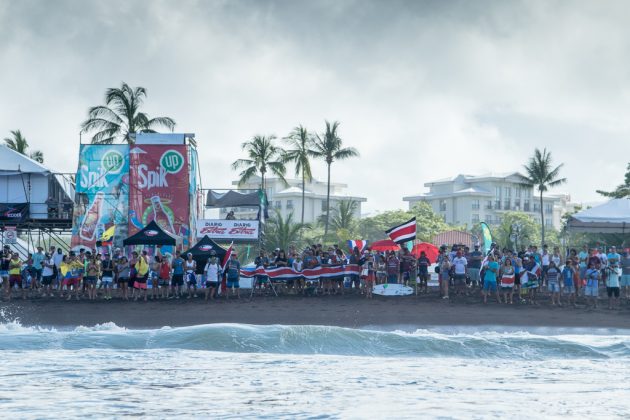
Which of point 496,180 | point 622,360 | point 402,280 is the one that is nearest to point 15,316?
point 402,280

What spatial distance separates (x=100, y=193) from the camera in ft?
122

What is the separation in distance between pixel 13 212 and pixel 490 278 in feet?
71.7

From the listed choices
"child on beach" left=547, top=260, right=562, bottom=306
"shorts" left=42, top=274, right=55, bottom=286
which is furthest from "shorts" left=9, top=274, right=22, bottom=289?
"child on beach" left=547, top=260, right=562, bottom=306

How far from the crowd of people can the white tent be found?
2559 mm

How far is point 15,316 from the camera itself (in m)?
25.6

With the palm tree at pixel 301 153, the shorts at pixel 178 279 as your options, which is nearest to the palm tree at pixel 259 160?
the palm tree at pixel 301 153

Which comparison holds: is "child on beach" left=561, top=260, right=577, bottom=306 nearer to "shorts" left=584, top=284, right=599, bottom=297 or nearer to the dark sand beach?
"shorts" left=584, top=284, right=599, bottom=297

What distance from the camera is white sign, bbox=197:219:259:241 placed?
38.3m

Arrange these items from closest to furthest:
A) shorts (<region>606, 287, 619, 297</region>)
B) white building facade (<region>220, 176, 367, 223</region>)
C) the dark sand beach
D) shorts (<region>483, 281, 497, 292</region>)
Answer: the dark sand beach < shorts (<region>606, 287, 619, 297</region>) < shorts (<region>483, 281, 497, 292</region>) < white building facade (<region>220, 176, 367, 223</region>)

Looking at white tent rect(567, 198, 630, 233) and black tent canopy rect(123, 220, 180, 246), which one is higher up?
white tent rect(567, 198, 630, 233)

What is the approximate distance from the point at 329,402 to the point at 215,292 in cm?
1582

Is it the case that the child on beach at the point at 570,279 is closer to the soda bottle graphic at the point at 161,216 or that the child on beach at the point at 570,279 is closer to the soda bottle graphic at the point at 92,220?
the soda bottle graphic at the point at 161,216

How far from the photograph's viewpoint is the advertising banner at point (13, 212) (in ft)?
126

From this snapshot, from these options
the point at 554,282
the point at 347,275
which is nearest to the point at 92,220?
the point at 347,275
